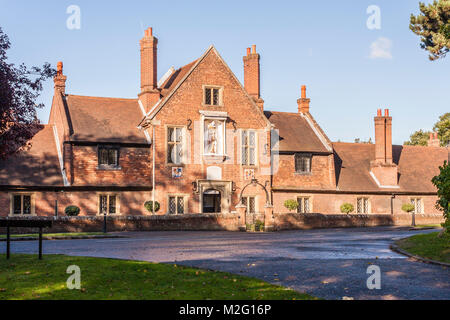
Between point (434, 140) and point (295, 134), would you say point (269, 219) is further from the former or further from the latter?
point (434, 140)

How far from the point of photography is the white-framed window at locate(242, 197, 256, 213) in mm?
41844

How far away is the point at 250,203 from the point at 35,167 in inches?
573

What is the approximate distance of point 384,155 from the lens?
157 feet

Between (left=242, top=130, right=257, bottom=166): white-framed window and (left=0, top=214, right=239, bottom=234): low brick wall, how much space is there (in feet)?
26.2

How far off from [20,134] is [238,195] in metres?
18.4

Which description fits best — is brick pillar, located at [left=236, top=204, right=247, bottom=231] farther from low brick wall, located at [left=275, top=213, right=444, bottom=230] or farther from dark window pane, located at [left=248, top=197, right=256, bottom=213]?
dark window pane, located at [left=248, top=197, right=256, bottom=213]

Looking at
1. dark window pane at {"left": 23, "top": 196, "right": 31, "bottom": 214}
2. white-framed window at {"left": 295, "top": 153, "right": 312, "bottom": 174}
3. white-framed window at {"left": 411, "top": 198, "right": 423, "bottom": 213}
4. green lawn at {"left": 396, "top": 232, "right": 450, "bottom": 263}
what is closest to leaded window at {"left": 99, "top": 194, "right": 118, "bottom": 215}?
dark window pane at {"left": 23, "top": 196, "right": 31, "bottom": 214}

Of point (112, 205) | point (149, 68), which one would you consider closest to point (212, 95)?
point (149, 68)

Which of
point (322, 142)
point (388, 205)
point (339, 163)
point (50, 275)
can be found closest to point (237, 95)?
point (322, 142)

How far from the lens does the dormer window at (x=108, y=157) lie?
1518 inches

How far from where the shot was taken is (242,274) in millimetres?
12672

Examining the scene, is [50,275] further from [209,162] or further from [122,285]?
[209,162]

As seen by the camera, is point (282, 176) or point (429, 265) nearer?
point (429, 265)

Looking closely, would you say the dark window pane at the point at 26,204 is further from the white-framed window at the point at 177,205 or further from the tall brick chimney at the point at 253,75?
the tall brick chimney at the point at 253,75
